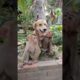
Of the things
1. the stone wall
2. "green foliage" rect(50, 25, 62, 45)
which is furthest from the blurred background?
the stone wall

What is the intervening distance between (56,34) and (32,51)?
396 millimetres

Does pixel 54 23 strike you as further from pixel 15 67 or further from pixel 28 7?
pixel 15 67

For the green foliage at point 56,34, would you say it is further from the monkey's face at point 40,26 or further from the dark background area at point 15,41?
the dark background area at point 15,41

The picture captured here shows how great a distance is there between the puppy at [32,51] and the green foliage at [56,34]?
212 millimetres

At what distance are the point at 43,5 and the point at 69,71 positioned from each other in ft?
3.01

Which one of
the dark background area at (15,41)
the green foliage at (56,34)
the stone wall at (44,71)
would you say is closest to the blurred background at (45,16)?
the green foliage at (56,34)

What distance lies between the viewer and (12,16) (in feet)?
5.53

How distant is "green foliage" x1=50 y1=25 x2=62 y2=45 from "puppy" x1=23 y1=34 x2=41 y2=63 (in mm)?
212

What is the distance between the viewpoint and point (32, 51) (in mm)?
2764

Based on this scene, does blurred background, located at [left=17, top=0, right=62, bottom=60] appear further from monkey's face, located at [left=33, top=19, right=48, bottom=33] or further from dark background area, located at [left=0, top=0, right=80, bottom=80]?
dark background area, located at [left=0, top=0, right=80, bottom=80]

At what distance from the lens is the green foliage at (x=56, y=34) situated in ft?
8.04

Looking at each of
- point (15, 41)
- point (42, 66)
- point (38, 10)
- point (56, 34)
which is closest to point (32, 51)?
point (42, 66)

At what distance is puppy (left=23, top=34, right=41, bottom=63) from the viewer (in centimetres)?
260

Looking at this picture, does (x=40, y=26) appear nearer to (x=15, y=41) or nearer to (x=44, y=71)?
(x=44, y=71)
